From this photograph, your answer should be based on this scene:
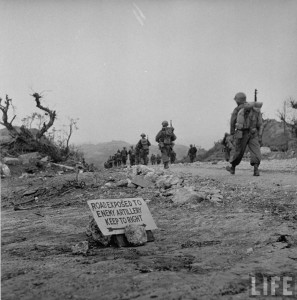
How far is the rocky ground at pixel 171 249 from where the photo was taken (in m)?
2.36

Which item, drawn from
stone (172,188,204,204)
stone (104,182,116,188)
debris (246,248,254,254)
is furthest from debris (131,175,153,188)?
debris (246,248,254,254)

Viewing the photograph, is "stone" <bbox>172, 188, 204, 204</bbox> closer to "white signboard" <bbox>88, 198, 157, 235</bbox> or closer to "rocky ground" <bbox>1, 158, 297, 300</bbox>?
"rocky ground" <bbox>1, 158, 297, 300</bbox>

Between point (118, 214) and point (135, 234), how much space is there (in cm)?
27

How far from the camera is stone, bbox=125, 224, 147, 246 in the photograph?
363cm

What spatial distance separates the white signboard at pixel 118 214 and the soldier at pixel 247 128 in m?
4.45

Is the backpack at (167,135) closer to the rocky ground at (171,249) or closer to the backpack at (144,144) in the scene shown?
the rocky ground at (171,249)

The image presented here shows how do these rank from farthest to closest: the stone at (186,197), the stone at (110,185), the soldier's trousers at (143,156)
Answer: the soldier's trousers at (143,156) < the stone at (110,185) < the stone at (186,197)

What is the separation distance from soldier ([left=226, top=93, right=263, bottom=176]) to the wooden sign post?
14.6ft

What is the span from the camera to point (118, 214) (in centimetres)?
378

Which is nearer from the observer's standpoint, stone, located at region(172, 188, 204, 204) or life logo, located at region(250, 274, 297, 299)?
life logo, located at region(250, 274, 297, 299)

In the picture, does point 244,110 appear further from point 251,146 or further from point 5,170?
point 5,170

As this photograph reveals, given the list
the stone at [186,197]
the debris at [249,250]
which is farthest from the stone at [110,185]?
the debris at [249,250]

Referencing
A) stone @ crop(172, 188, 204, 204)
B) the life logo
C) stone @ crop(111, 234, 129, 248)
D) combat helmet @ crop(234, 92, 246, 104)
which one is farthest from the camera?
combat helmet @ crop(234, 92, 246, 104)

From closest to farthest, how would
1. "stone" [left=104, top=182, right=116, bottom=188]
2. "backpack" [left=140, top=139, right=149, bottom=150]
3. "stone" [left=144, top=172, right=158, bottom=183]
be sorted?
"stone" [left=104, top=182, right=116, bottom=188]
"stone" [left=144, top=172, right=158, bottom=183]
"backpack" [left=140, top=139, right=149, bottom=150]
